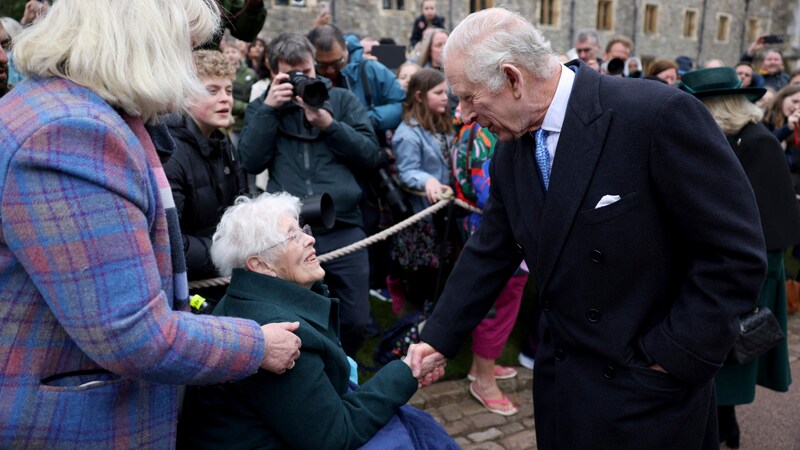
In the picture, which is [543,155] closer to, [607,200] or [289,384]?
[607,200]

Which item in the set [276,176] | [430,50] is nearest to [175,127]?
[276,176]

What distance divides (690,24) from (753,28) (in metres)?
5.52

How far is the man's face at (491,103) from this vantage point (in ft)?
6.43

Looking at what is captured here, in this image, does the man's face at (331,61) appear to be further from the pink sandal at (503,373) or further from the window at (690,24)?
the window at (690,24)

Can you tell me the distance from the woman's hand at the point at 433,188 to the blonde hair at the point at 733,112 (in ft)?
5.44

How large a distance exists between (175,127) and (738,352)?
2.81 m

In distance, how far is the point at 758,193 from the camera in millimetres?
3541

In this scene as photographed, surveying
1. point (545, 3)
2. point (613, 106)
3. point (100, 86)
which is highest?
point (100, 86)

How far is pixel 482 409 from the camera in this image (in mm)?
4184

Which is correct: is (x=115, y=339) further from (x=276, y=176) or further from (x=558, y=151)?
(x=276, y=176)

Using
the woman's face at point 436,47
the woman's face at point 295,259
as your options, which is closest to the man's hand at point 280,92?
the woman's face at point 295,259

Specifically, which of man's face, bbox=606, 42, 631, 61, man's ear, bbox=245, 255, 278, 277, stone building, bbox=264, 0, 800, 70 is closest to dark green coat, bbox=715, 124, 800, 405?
man's ear, bbox=245, 255, 278, 277

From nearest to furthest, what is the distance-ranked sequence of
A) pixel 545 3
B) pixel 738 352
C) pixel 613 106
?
pixel 613 106
pixel 738 352
pixel 545 3

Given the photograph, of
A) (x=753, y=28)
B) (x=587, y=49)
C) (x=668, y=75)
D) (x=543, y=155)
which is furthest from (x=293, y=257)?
(x=753, y=28)
